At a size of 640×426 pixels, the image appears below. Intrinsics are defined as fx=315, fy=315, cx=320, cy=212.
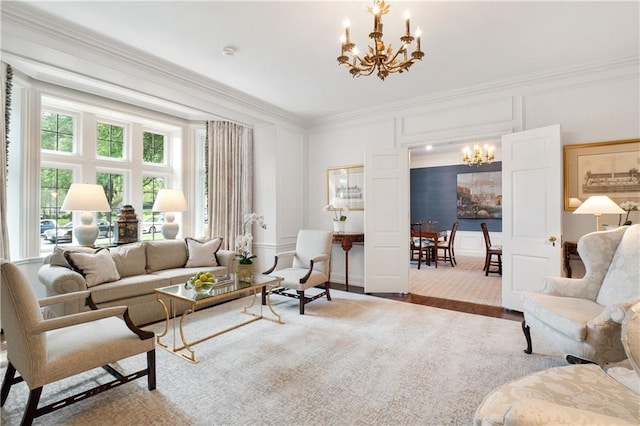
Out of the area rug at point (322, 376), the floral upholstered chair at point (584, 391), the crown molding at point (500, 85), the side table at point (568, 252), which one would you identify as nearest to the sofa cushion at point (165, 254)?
the area rug at point (322, 376)

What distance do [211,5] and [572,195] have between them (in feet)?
13.8

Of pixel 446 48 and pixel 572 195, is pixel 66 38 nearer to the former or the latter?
pixel 446 48

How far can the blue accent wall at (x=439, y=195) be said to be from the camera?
27.9 ft

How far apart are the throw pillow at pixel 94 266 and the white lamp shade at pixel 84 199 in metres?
0.53

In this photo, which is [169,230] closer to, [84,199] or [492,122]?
[84,199]

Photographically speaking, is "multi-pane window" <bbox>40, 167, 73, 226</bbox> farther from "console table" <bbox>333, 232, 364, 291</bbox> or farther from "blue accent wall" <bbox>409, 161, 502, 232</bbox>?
"blue accent wall" <bbox>409, 161, 502, 232</bbox>

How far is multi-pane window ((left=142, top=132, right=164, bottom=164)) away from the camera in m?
4.93

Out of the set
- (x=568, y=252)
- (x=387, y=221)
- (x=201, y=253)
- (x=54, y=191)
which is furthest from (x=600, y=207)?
(x=54, y=191)

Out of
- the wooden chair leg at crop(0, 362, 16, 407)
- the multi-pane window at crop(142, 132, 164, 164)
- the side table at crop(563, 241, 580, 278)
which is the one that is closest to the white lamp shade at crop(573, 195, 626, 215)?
the side table at crop(563, 241, 580, 278)

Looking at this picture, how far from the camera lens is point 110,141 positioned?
14.8ft

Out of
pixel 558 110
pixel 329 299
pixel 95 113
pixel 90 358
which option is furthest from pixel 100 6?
pixel 558 110

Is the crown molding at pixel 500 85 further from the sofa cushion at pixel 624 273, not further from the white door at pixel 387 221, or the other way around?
the sofa cushion at pixel 624 273

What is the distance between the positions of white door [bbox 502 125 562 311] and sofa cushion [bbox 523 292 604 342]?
1178 millimetres

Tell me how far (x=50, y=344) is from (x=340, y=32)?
10.6 feet
